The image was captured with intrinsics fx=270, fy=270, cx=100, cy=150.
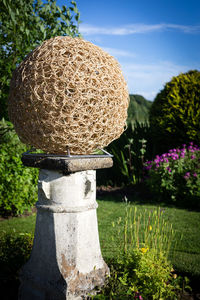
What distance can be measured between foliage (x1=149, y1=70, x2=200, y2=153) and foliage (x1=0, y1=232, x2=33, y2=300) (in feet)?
16.9

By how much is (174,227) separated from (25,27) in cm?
446

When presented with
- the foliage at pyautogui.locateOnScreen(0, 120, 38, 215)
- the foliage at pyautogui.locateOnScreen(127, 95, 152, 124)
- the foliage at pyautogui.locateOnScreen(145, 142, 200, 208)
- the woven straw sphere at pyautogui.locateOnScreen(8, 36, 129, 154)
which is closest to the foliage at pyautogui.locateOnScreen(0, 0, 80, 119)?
the foliage at pyautogui.locateOnScreen(0, 120, 38, 215)

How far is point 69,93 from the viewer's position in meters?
2.23

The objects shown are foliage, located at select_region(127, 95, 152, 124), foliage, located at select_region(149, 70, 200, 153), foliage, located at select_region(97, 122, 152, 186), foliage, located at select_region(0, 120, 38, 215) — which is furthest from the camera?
foliage, located at select_region(127, 95, 152, 124)

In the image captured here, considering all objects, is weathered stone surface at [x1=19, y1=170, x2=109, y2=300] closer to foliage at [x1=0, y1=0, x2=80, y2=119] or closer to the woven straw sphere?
the woven straw sphere

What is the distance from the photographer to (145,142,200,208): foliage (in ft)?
20.0

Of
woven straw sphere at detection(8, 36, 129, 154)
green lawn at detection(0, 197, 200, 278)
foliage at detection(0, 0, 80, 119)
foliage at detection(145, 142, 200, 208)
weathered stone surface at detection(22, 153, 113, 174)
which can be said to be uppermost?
foliage at detection(0, 0, 80, 119)

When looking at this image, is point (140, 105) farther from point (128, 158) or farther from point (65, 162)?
point (65, 162)

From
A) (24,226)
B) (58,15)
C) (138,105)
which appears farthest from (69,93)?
(138,105)

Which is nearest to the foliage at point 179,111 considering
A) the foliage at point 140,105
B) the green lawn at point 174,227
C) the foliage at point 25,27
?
the green lawn at point 174,227

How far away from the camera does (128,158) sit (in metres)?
8.59

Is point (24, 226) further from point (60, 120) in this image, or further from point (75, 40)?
point (75, 40)

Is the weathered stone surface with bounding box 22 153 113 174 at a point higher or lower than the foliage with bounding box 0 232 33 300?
higher

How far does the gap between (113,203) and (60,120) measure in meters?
4.69
